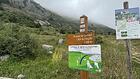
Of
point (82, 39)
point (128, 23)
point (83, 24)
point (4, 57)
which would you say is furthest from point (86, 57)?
point (4, 57)

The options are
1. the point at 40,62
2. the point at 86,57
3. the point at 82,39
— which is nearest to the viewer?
the point at 86,57

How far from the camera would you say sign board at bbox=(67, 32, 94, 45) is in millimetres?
7085

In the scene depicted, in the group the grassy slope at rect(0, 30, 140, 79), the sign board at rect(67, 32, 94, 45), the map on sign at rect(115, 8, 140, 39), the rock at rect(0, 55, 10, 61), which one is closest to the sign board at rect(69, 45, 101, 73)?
the sign board at rect(67, 32, 94, 45)

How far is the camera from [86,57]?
7.03m

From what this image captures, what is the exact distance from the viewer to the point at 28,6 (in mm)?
94188

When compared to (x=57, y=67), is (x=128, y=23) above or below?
above

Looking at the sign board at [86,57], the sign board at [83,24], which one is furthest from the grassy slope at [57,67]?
the sign board at [83,24]

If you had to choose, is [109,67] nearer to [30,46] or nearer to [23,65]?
[23,65]

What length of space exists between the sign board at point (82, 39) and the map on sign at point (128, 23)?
0.68 m

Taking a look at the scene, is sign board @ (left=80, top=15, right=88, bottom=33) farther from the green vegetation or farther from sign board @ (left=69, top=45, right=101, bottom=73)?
the green vegetation

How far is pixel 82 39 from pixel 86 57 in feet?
1.63

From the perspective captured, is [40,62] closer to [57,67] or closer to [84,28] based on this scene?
[57,67]

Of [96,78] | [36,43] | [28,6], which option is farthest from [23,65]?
[28,6]

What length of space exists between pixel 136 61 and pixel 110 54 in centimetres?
251
